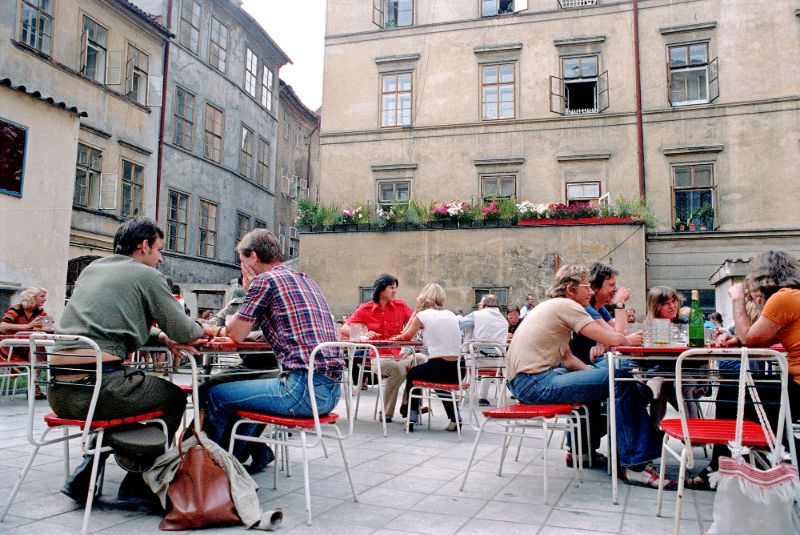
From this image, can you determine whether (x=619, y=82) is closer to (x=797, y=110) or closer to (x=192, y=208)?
(x=797, y=110)

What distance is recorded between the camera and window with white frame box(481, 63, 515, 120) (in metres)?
21.3

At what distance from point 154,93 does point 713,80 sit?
16983 millimetres

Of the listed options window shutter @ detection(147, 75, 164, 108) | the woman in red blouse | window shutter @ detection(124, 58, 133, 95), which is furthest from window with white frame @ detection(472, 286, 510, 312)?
window shutter @ detection(124, 58, 133, 95)

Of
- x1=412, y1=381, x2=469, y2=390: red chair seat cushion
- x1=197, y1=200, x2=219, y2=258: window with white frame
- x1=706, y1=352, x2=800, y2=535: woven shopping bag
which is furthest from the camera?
x1=197, y1=200, x2=219, y2=258: window with white frame

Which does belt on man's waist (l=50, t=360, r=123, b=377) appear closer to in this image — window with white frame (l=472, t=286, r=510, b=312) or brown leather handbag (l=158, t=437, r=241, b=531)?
brown leather handbag (l=158, t=437, r=241, b=531)

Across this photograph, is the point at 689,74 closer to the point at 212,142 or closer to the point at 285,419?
the point at 212,142

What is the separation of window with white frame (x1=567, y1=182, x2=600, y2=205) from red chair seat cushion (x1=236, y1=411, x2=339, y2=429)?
17.4 meters

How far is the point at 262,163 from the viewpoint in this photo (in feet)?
94.1

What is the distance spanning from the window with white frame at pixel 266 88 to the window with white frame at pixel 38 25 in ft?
39.4

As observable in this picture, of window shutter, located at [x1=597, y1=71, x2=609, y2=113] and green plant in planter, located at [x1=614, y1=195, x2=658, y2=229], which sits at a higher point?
window shutter, located at [x1=597, y1=71, x2=609, y2=113]

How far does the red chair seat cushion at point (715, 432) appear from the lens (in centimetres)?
347

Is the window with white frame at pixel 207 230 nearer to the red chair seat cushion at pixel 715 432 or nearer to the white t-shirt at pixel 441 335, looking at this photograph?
the white t-shirt at pixel 441 335

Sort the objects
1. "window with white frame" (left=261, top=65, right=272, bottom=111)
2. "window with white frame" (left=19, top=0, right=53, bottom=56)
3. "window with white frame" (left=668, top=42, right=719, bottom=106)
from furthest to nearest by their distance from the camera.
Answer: "window with white frame" (left=261, top=65, right=272, bottom=111), "window with white frame" (left=668, top=42, right=719, bottom=106), "window with white frame" (left=19, top=0, right=53, bottom=56)

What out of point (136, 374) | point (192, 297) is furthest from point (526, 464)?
point (192, 297)
